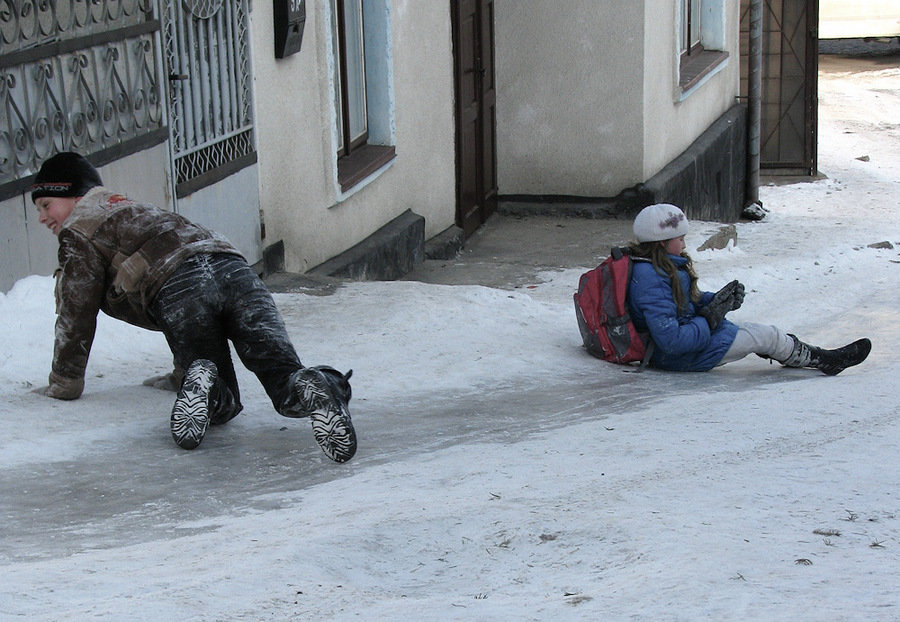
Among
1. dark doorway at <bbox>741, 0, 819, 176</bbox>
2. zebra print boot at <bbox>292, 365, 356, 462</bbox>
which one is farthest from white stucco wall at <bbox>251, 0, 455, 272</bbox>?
dark doorway at <bbox>741, 0, 819, 176</bbox>

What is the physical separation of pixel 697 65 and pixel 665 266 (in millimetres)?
7834

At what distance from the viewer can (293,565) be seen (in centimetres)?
299

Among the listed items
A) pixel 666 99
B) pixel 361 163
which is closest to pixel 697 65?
pixel 666 99

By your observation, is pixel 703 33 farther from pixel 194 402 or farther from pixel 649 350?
pixel 194 402

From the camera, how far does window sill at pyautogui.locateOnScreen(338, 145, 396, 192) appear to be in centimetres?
773

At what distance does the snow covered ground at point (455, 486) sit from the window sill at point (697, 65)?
5.89 metres

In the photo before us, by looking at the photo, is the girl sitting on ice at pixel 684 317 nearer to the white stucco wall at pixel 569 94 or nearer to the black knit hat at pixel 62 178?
the black knit hat at pixel 62 178

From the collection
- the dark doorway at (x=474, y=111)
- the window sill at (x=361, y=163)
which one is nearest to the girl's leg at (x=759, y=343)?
the window sill at (x=361, y=163)

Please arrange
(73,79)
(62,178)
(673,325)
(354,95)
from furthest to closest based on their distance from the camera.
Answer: (354,95), (673,325), (73,79), (62,178)

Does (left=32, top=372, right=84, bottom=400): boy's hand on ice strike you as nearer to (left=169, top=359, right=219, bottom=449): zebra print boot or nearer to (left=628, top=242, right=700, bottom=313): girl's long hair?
(left=169, top=359, right=219, bottom=449): zebra print boot

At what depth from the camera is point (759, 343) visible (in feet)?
18.2

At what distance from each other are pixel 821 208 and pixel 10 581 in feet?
37.9

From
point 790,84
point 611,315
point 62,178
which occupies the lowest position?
point 790,84

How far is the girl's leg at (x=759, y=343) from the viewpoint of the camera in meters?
5.53
